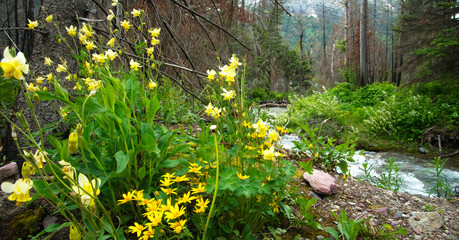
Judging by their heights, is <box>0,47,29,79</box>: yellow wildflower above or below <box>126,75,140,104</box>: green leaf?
above

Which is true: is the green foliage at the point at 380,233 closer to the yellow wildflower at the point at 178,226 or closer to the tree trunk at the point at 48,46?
the yellow wildflower at the point at 178,226

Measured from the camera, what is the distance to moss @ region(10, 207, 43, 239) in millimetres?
1104

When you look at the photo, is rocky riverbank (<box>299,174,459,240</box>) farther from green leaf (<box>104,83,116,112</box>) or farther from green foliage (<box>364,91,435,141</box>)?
green foliage (<box>364,91,435,141</box>)

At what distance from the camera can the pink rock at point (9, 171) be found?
1247mm

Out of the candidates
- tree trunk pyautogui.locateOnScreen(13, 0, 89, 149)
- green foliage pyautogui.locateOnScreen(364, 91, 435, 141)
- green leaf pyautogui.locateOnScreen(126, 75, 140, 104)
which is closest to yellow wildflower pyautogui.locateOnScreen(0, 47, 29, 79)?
green leaf pyautogui.locateOnScreen(126, 75, 140, 104)

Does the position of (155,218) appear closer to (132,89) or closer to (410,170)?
(132,89)

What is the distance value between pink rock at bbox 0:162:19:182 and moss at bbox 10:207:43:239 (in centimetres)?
26

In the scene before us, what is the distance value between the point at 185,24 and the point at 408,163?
4.49 metres

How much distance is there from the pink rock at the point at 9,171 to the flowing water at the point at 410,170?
7.10 feet

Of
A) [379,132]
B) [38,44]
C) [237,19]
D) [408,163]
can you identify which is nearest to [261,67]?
[379,132]

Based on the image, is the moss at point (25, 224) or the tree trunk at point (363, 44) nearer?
the moss at point (25, 224)

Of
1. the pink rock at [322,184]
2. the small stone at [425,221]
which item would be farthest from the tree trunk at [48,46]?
the small stone at [425,221]

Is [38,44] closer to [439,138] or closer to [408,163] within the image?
[408,163]

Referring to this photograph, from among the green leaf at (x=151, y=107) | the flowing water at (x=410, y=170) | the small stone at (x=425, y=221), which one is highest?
the green leaf at (x=151, y=107)
